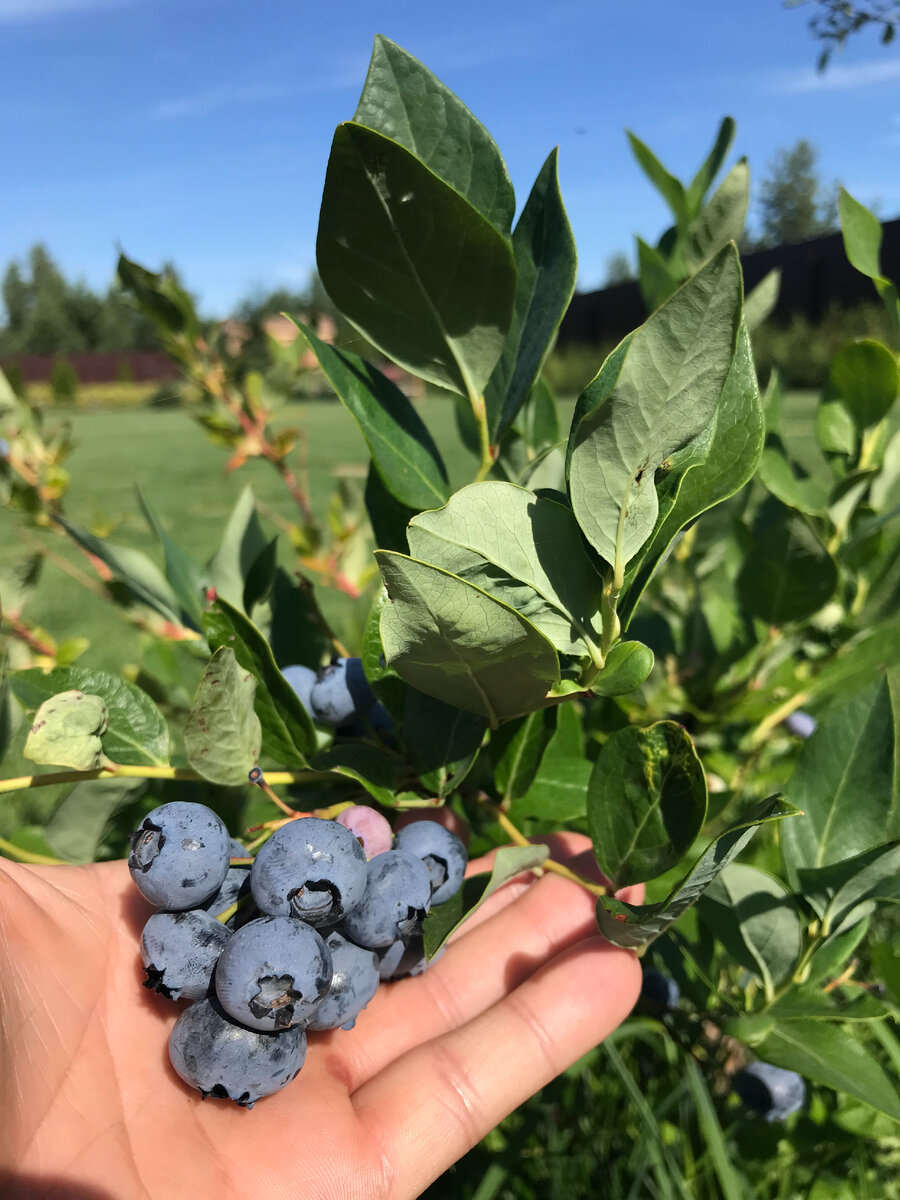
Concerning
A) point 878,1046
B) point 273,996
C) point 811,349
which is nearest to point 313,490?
point 878,1046

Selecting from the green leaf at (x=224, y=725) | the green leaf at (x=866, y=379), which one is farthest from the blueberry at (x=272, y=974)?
the green leaf at (x=866, y=379)

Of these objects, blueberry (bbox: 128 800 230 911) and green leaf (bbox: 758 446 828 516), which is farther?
green leaf (bbox: 758 446 828 516)

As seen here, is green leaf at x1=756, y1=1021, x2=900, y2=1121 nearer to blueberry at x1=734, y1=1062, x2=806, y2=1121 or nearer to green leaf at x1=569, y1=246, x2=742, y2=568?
blueberry at x1=734, y1=1062, x2=806, y2=1121

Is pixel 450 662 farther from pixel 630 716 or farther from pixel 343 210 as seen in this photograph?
pixel 630 716

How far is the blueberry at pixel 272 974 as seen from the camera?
1.91ft

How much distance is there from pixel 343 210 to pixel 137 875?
48 centimetres

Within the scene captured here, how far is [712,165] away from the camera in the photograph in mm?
983

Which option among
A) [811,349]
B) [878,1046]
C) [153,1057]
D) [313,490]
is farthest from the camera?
[811,349]

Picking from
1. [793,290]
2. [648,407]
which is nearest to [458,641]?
[648,407]

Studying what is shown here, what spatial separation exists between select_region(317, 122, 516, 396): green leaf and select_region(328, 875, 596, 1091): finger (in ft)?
1.91

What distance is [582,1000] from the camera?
2.74ft

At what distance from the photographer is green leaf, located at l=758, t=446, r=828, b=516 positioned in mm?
855

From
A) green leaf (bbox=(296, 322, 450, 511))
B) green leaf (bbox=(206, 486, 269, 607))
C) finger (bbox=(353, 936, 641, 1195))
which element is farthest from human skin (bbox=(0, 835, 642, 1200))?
green leaf (bbox=(296, 322, 450, 511))

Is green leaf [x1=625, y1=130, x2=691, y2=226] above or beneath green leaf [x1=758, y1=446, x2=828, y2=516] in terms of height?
above
